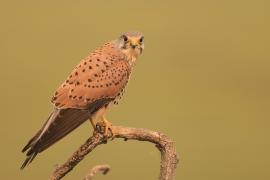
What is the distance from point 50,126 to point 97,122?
14.1 inches

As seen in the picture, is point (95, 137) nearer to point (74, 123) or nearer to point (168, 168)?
point (74, 123)

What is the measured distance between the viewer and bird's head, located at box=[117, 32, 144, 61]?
2.36 m

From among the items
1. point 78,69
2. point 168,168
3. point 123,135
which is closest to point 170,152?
point 168,168

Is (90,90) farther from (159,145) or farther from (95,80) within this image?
(159,145)

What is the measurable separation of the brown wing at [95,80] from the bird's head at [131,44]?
0.03 metres

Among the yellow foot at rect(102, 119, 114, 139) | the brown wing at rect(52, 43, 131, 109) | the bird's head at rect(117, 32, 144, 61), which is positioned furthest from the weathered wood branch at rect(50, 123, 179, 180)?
the bird's head at rect(117, 32, 144, 61)

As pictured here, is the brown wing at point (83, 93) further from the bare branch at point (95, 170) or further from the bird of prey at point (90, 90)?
the bare branch at point (95, 170)

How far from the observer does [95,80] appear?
92.1 inches

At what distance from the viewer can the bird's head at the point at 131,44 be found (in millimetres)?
2361

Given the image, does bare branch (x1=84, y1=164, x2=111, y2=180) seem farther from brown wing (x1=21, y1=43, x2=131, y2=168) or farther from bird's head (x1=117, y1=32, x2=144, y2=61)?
bird's head (x1=117, y1=32, x2=144, y2=61)

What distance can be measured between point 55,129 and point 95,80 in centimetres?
30

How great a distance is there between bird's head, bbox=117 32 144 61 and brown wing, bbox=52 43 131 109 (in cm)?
Answer: 3

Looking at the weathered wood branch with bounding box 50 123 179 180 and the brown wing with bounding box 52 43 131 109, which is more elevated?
the brown wing with bounding box 52 43 131 109

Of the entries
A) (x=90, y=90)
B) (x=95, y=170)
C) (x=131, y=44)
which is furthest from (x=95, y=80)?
(x=95, y=170)
